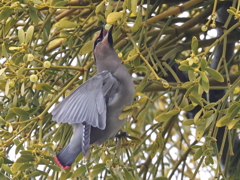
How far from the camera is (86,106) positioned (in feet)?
3.83

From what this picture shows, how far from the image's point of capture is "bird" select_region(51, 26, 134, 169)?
1.12 m

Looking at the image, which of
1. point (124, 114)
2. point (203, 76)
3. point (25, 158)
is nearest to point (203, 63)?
point (203, 76)

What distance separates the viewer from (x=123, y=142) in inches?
47.1

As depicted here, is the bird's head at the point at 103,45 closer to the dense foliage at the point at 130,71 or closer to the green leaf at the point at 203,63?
the dense foliage at the point at 130,71

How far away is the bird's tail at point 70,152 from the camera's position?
1132 millimetres

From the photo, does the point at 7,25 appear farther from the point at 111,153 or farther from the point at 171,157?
the point at 171,157

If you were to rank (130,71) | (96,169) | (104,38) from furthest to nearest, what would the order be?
(104,38), (130,71), (96,169)

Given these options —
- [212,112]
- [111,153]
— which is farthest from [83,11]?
[212,112]

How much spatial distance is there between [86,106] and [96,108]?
28 millimetres

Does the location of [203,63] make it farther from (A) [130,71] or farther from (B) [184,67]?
(A) [130,71]

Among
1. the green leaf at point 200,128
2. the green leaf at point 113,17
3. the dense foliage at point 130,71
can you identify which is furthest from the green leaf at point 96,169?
the green leaf at point 113,17

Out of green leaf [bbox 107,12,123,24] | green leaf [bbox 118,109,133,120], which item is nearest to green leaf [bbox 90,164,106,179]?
green leaf [bbox 118,109,133,120]

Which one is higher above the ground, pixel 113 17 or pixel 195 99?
pixel 113 17

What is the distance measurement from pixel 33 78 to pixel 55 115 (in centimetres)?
11
